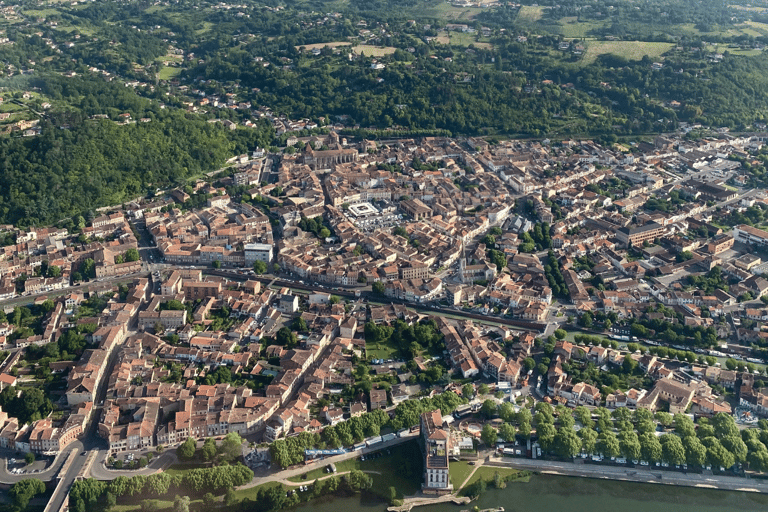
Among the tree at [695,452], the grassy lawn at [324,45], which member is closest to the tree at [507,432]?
the tree at [695,452]

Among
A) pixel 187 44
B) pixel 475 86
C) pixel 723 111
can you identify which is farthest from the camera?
pixel 187 44

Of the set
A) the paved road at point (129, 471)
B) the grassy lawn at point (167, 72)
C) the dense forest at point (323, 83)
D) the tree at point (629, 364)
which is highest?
the dense forest at point (323, 83)

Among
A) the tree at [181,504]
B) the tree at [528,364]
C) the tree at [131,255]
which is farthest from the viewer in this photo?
the tree at [131,255]

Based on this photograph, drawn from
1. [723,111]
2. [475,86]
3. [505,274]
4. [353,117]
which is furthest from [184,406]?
[723,111]

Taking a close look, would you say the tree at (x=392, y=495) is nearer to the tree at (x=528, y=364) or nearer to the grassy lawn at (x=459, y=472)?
the grassy lawn at (x=459, y=472)

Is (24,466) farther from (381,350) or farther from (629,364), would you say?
(629,364)

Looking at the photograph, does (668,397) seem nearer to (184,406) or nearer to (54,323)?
(184,406)
